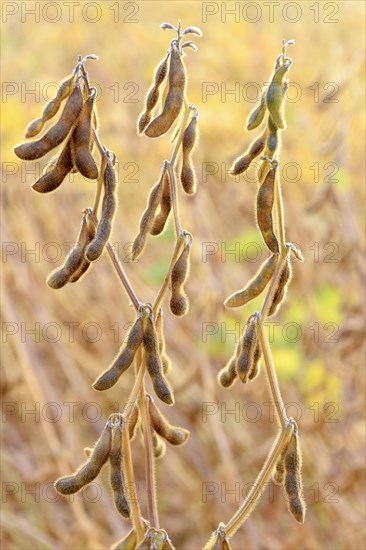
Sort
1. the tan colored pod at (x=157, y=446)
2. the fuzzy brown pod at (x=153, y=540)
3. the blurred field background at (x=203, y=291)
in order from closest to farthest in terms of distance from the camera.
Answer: the fuzzy brown pod at (x=153, y=540) < the tan colored pod at (x=157, y=446) < the blurred field background at (x=203, y=291)

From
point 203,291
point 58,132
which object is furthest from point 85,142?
point 203,291

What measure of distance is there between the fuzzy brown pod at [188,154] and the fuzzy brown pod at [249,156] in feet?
0.23

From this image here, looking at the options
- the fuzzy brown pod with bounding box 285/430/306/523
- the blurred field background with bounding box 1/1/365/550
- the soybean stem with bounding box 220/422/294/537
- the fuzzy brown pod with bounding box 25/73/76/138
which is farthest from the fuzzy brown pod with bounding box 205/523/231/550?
the blurred field background with bounding box 1/1/365/550

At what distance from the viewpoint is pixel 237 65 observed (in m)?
4.14

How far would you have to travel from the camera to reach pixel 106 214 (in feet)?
3.92

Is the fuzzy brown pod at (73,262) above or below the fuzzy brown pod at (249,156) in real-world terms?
below

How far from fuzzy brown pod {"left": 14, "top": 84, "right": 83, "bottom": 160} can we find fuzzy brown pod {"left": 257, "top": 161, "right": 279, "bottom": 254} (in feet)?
0.95

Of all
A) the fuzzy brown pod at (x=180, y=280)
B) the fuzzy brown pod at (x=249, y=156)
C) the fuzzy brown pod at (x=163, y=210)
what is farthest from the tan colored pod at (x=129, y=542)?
the fuzzy brown pod at (x=249, y=156)

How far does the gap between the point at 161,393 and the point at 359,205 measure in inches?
129

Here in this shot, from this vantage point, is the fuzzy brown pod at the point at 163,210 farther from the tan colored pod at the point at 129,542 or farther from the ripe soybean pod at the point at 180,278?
the tan colored pod at the point at 129,542

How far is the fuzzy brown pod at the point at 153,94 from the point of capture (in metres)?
1.25

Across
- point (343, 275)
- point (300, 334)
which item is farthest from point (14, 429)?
point (343, 275)

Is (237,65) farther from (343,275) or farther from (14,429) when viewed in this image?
(14,429)

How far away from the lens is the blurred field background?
305 centimetres
